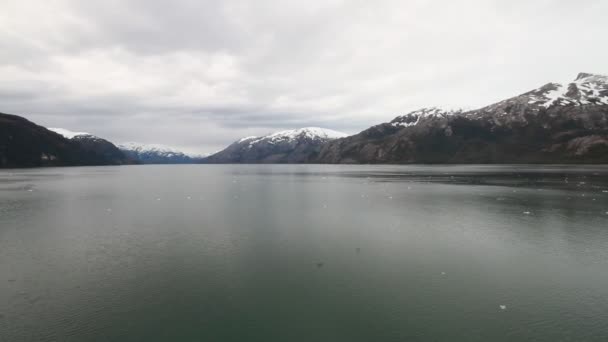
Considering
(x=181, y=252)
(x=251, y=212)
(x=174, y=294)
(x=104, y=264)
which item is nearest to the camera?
(x=174, y=294)

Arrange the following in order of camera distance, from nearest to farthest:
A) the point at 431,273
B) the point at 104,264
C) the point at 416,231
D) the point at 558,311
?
the point at 558,311 < the point at 431,273 < the point at 104,264 < the point at 416,231

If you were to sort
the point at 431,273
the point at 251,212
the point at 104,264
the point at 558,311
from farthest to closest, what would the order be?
the point at 251,212
the point at 104,264
the point at 431,273
the point at 558,311

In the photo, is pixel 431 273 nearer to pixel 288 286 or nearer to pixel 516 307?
pixel 516 307

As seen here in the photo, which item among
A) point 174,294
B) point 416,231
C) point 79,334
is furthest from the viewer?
point 416,231

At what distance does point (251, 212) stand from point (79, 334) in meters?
32.9

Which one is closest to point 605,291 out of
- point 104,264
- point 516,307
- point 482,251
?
point 516,307

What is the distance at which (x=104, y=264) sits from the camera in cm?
2420

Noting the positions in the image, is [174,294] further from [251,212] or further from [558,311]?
[251,212]

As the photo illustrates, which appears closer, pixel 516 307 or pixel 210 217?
pixel 516 307

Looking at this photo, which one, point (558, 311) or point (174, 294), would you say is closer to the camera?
point (558, 311)

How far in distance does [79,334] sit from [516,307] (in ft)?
71.4

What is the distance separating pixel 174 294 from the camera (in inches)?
768

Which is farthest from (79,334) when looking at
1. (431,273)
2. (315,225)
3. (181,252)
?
(315,225)

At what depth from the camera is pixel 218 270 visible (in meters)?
23.2
